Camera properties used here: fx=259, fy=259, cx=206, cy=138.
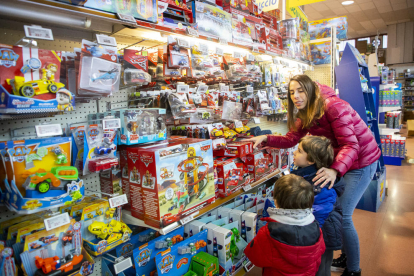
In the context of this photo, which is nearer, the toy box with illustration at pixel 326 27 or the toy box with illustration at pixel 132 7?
the toy box with illustration at pixel 132 7

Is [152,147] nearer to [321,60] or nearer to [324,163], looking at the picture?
[324,163]

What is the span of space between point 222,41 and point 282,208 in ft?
4.38

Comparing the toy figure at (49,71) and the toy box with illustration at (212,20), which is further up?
the toy box with illustration at (212,20)

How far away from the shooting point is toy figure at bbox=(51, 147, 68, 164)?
112cm

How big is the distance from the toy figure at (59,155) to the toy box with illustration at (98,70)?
30cm

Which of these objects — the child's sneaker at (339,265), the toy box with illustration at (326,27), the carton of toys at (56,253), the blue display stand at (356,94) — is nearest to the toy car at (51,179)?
the carton of toys at (56,253)

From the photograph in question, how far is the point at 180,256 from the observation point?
161cm

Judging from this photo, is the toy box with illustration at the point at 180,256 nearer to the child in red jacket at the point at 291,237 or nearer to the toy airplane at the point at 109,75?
the child in red jacket at the point at 291,237

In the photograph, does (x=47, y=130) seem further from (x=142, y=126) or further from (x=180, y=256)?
(x=180, y=256)

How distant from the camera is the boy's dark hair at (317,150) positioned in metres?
1.70

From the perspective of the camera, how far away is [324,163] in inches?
67.9

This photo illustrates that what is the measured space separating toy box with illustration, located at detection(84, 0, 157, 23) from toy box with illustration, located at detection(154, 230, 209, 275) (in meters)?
1.34

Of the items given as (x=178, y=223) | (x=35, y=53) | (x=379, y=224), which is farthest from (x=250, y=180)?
(x=379, y=224)

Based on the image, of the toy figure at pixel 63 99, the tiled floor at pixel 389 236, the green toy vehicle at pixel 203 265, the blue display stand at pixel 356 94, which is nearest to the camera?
the toy figure at pixel 63 99
